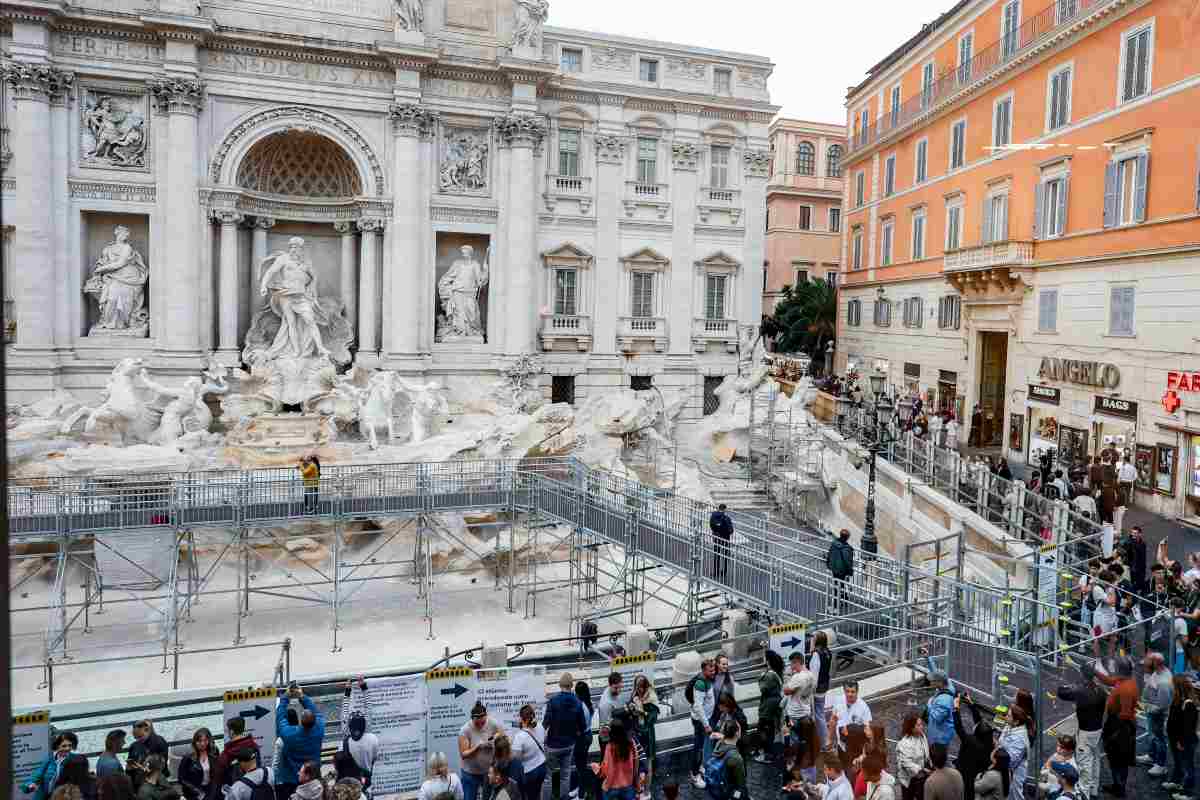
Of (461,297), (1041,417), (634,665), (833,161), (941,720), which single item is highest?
(833,161)

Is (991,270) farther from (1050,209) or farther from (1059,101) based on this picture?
(1059,101)

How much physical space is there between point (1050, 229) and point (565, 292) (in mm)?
16112

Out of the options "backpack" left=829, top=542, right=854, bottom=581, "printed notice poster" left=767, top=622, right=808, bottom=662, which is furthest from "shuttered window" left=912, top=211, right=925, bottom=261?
"printed notice poster" left=767, top=622, right=808, bottom=662

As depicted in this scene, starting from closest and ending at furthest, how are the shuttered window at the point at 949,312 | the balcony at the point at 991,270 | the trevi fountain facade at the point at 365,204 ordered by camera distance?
1. the trevi fountain facade at the point at 365,204
2. the balcony at the point at 991,270
3. the shuttered window at the point at 949,312

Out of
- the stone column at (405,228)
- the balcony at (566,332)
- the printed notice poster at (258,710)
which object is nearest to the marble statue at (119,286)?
the stone column at (405,228)

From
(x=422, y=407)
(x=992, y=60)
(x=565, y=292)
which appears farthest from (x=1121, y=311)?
(x=422, y=407)

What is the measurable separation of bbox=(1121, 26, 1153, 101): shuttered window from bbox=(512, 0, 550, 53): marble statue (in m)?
17.5

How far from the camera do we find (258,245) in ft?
97.6

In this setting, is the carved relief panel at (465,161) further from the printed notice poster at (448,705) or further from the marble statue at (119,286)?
the printed notice poster at (448,705)

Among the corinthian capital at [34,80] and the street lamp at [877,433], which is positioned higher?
the corinthian capital at [34,80]

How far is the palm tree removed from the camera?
156 feet

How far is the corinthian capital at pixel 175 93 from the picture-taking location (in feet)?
88.2

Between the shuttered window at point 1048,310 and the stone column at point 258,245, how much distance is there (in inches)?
965

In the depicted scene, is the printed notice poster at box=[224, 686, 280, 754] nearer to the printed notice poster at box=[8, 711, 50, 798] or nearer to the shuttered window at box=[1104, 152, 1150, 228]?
the printed notice poster at box=[8, 711, 50, 798]
